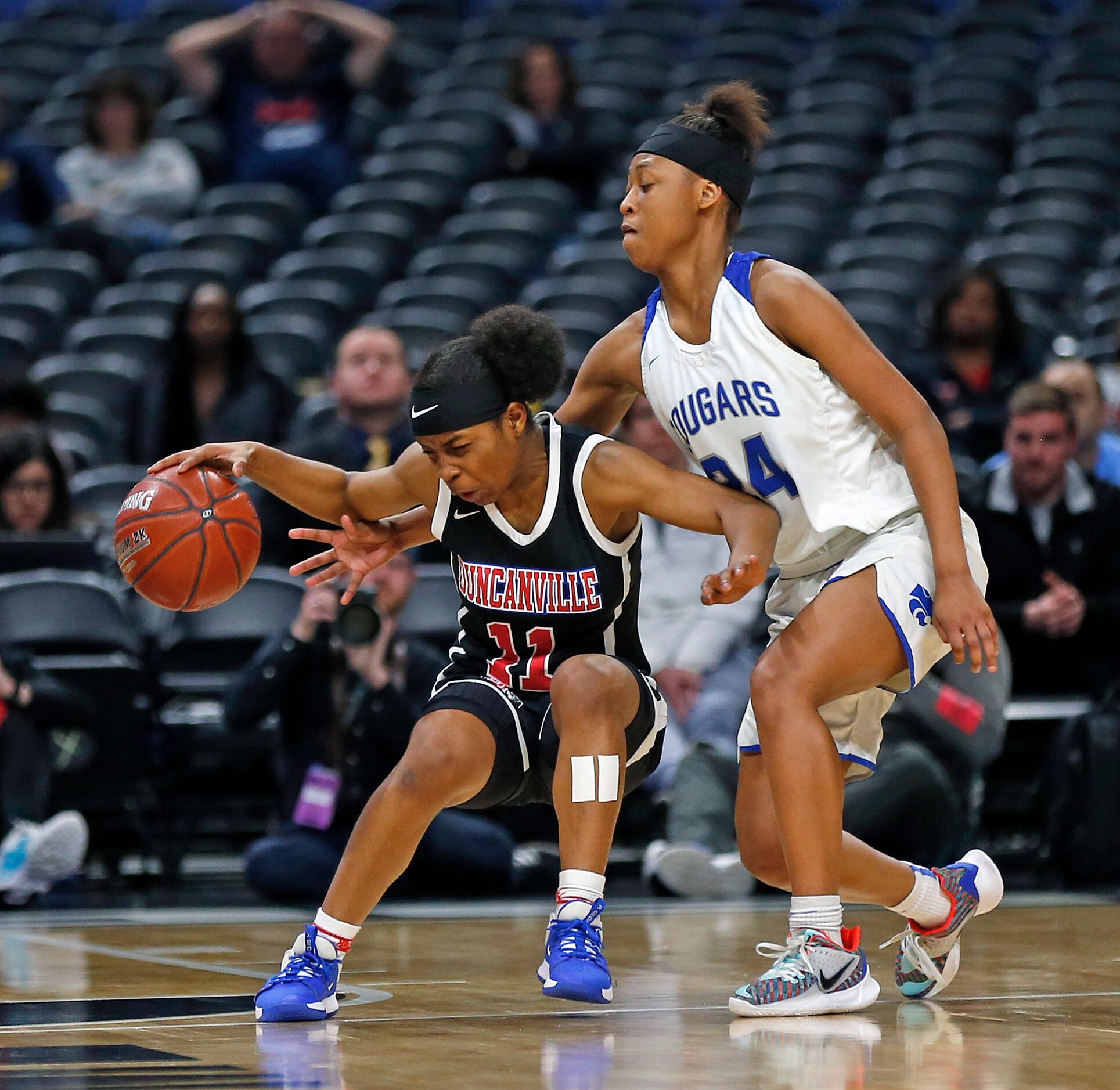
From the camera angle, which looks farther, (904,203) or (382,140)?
(382,140)

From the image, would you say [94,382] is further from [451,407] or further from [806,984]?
[806,984]

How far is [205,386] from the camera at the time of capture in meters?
7.61

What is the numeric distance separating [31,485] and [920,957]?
3.90 metres

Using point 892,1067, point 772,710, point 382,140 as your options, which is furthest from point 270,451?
point 382,140

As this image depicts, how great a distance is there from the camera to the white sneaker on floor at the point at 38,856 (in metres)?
5.47

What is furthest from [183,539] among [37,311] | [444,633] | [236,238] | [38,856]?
[236,238]

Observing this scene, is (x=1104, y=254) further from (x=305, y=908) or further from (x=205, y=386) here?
(x=305, y=908)

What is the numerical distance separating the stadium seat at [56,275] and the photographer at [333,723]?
205 inches

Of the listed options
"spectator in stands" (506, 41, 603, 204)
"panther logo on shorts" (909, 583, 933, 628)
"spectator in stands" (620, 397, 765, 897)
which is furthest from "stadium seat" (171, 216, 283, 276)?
"panther logo on shorts" (909, 583, 933, 628)

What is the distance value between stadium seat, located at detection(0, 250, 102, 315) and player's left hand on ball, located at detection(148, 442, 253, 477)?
683 cm

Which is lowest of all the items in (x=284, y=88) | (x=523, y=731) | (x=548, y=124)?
(x=523, y=731)

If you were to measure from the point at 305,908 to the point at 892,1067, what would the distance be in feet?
9.57

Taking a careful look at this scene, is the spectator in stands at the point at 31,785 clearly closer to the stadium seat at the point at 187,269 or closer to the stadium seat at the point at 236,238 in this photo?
the stadium seat at the point at 187,269

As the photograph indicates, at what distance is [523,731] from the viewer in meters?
3.57
